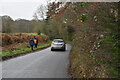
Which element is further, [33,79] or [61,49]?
[61,49]

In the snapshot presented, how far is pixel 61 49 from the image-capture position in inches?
760

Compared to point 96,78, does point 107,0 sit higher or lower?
higher

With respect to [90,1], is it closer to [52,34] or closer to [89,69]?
[89,69]

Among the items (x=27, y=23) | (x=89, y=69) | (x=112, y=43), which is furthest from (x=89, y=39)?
(x=27, y=23)

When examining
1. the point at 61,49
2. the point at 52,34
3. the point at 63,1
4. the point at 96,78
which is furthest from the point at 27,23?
the point at 96,78

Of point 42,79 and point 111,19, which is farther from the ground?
point 111,19

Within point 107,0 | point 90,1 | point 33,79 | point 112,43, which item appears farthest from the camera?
point 33,79

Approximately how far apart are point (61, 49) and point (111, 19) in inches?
629

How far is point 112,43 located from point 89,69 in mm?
2285

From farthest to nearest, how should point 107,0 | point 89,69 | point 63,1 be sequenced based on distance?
point 63,1 < point 89,69 < point 107,0

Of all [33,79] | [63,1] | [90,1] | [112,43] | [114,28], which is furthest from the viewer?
[63,1]

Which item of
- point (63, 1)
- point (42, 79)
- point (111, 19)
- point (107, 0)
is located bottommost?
point (42, 79)

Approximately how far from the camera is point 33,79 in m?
6.24

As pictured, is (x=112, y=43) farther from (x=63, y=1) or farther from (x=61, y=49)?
(x=61, y=49)
